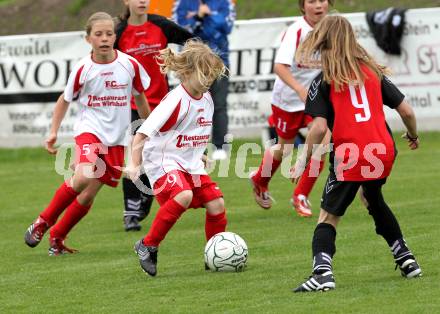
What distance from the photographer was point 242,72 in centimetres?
1519

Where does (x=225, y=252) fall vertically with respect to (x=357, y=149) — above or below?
below

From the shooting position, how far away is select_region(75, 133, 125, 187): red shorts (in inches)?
331

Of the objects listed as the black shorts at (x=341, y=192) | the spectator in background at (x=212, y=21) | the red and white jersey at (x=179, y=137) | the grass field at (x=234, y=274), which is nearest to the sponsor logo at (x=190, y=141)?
the red and white jersey at (x=179, y=137)

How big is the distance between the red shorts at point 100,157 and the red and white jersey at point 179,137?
1073mm

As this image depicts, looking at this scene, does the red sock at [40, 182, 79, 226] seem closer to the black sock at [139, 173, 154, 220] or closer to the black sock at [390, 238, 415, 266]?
the black sock at [139, 173, 154, 220]

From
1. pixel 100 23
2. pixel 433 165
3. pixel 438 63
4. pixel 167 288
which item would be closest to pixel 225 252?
pixel 167 288

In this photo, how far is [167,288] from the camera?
677 cm

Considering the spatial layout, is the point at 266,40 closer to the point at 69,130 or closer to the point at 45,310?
the point at 69,130

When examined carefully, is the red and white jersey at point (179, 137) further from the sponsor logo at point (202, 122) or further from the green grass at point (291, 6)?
the green grass at point (291, 6)

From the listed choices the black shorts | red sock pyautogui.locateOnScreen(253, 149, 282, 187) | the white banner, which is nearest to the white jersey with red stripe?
red sock pyautogui.locateOnScreen(253, 149, 282, 187)

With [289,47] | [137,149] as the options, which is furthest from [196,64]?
[289,47]

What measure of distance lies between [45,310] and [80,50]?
31.4ft

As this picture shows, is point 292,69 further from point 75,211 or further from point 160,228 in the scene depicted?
point 160,228

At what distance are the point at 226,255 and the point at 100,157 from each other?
1704 mm
